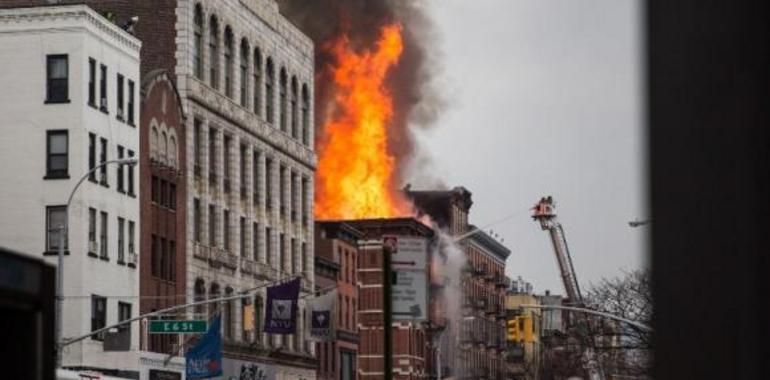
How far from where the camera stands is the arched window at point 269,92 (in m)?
105

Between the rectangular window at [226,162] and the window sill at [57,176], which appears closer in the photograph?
the window sill at [57,176]

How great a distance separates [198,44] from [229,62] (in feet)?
18.3

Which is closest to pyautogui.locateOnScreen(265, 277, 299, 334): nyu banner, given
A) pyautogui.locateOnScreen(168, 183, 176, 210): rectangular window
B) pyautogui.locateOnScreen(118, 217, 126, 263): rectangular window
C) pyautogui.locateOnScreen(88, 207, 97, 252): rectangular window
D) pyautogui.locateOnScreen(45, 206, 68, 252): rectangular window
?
pyautogui.locateOnScreen(118, 217, 126, 263): rectangular window

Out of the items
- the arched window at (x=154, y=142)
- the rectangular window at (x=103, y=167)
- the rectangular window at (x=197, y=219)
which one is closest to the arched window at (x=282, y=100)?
the rectangular window at (x=197, y=219)

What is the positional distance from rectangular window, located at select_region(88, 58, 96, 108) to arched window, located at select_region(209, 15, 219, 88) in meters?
15.7

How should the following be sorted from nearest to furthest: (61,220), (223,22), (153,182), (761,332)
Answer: (761,332) → (61,220) → (153,182) → (223,22)

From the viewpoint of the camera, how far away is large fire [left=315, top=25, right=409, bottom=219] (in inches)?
4660

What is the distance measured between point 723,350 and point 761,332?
12cm

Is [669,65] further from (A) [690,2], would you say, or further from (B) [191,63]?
(B) [191,63]

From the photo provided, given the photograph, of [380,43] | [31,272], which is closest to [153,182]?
[380,43]

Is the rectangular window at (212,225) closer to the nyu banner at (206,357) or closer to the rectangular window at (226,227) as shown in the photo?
the rectangular window at (226,227)

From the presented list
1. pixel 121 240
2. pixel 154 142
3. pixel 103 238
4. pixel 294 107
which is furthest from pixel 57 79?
pixel 294 107

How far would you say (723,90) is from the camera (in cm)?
494

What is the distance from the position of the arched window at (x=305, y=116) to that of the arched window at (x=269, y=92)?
21.5ft
